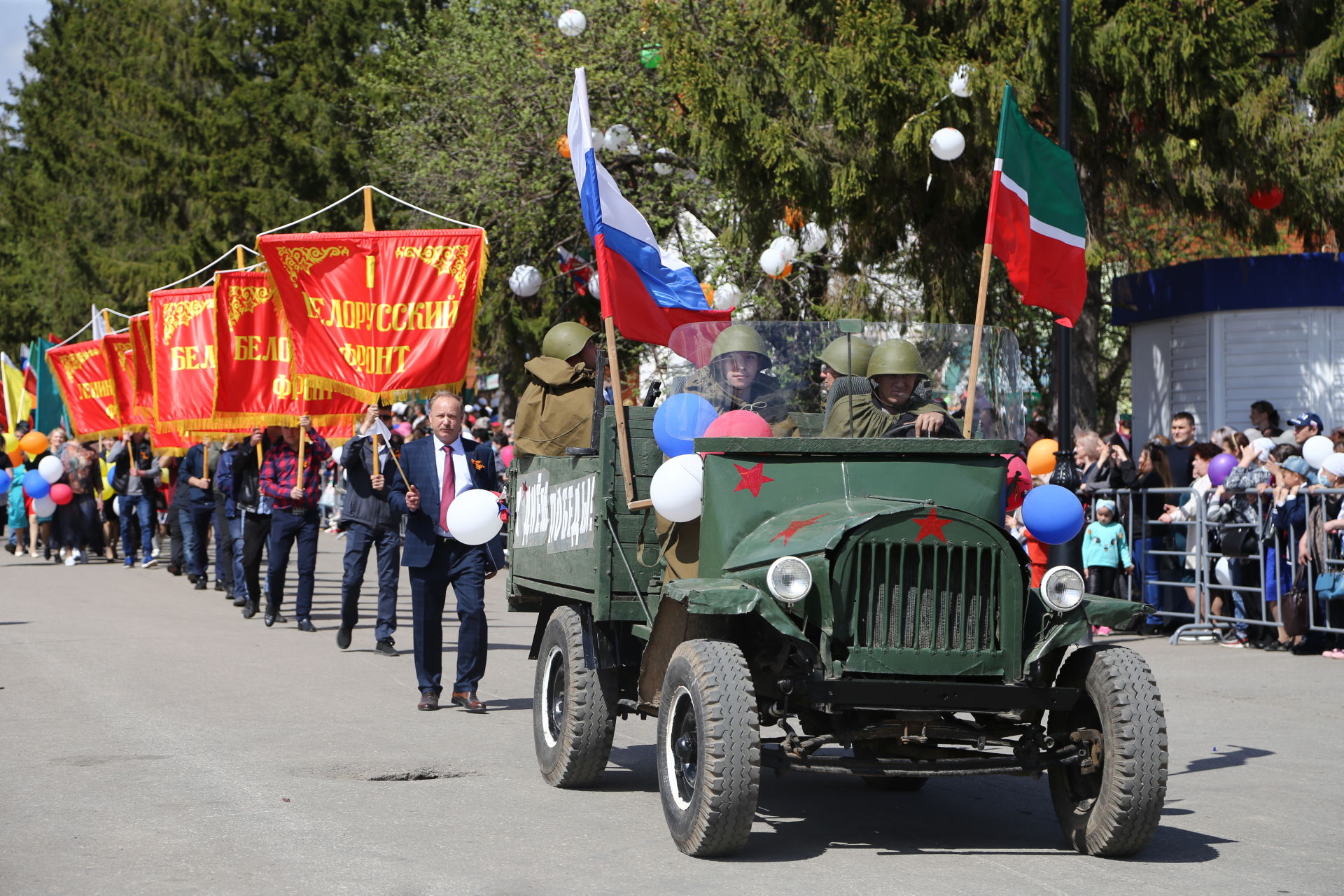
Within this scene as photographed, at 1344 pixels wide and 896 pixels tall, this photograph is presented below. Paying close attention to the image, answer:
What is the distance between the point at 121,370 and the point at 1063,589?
21.1m

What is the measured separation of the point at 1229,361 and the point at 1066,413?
8.44 m

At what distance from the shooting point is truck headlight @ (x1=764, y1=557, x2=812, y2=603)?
20.2 feet

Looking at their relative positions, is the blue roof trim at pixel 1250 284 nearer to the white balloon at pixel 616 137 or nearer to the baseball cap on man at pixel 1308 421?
the baseball cap on man at pixel 1308 421

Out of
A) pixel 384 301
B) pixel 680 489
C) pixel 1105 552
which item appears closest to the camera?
pixel 680 489

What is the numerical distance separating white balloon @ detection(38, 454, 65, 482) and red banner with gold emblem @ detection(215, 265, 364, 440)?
8787 millimetres

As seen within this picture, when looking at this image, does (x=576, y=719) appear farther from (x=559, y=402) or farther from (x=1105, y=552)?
(x=1105, y=552)

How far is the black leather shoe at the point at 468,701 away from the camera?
10.5 metres

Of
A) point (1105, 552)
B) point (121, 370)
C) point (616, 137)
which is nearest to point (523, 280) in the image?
point (616, 137)

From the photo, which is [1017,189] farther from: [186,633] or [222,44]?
[222,44]

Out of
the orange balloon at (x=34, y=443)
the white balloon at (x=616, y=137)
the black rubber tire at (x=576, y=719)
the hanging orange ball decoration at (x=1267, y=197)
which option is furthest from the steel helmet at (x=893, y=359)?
the orange balloon at (x=34, y=443)

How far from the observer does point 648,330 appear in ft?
27.6

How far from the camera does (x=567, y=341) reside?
9367 mm

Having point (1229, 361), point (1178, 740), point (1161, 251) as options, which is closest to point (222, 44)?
point (1161, 251)

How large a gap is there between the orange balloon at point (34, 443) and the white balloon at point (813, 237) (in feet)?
41.8
